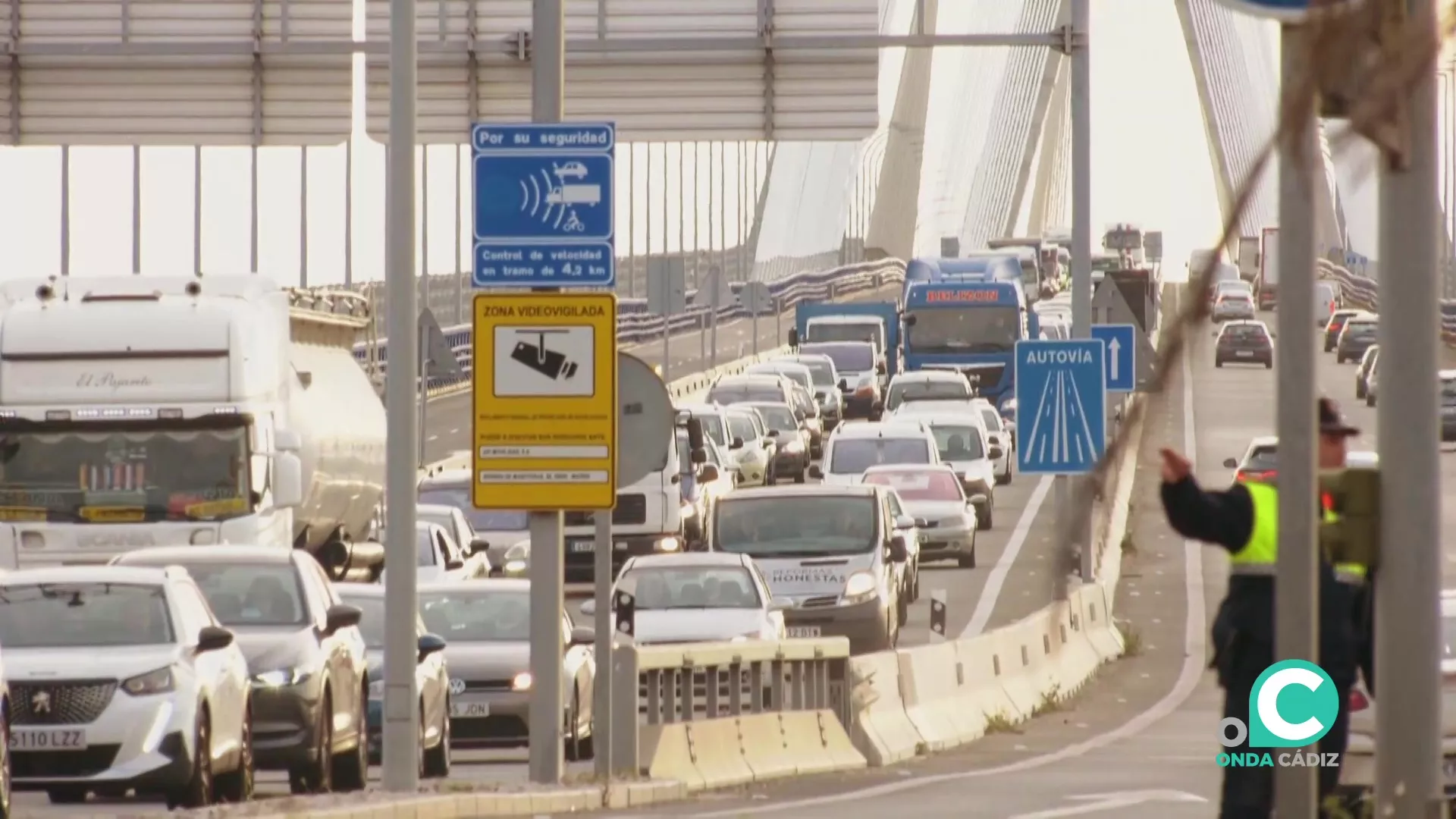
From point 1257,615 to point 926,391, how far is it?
5059 centimetres

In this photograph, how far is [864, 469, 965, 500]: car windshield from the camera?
40.9m

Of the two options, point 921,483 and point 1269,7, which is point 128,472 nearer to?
point 921,483

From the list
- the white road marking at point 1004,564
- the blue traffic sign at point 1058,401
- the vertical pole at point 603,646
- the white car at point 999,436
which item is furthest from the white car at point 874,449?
the vertical pole at point 603,646

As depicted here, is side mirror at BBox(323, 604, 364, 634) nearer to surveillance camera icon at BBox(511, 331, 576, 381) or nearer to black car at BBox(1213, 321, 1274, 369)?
surveillance camera icon at BBox(511, 331, 576, 381)

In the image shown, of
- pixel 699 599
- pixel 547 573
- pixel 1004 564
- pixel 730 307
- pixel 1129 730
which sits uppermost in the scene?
pixel 730 307

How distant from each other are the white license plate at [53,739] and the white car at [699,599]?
30.4ft

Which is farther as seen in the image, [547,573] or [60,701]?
[547,573]

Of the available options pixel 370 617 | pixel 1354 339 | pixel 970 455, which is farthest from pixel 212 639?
pixel 1354 339

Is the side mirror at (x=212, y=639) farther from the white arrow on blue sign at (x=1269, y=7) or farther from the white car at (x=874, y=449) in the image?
the white car at (x=874, y=449)

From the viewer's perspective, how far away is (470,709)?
21.7m

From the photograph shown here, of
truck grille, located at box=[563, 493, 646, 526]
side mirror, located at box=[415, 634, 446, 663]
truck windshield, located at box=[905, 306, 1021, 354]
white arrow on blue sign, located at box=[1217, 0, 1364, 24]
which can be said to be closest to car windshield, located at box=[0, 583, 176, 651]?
side mirror, located at box=[415, 634, 446, 663]

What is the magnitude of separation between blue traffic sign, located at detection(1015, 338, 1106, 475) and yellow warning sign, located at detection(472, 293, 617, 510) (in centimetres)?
1076

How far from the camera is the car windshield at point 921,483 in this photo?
40.9 metres

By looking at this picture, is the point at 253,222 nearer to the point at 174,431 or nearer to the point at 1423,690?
the point at 174,431
